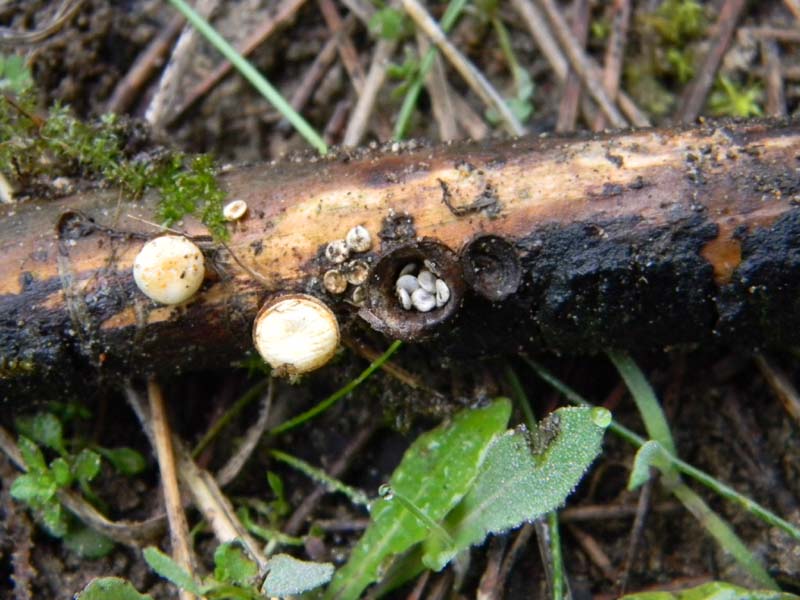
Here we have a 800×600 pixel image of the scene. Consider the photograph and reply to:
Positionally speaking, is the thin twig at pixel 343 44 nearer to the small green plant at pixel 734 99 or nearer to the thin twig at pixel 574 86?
the thin twig at pixel 574 86

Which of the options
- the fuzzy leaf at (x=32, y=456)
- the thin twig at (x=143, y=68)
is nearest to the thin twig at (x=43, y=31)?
the thin twig at (x=143, y=68)

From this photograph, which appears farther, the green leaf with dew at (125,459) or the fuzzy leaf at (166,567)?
the green leaf with dew at (125,459)

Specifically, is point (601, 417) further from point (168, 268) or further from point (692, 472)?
point (168, 268)

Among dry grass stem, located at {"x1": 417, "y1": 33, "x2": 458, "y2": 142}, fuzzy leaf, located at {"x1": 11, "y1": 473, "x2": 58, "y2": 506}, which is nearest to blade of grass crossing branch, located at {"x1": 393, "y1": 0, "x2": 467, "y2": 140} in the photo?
dry grass stem, located at {"x1": 417, "y1": 33, "x2": 458, "y2": 142}

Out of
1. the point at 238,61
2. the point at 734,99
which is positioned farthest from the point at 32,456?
the point at 734,99

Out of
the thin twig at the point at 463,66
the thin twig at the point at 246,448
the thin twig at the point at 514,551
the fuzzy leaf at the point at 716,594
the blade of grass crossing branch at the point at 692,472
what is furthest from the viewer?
the thin twig at the point at 463,66

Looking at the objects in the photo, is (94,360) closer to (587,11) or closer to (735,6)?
(587,11)

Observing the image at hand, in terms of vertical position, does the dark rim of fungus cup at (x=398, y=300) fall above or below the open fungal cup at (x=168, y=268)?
below
